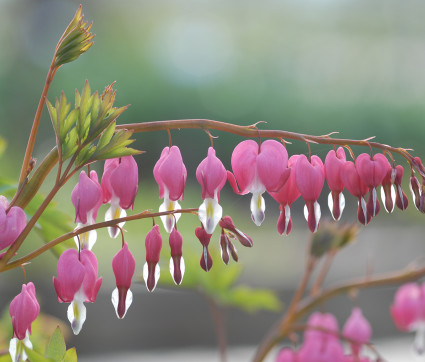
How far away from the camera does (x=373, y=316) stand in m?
4.24

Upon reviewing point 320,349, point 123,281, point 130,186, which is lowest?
point 320,349

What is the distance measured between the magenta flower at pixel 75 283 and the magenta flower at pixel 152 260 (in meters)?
0.06

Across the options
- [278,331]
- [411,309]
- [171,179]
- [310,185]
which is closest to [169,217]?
[171,179]

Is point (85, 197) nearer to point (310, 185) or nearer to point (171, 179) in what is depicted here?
point (171, 179)

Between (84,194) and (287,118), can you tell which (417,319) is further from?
(287,118)

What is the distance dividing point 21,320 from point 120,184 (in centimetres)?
18

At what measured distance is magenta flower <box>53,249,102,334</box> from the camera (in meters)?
0.63

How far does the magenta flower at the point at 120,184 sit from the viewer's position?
649mm

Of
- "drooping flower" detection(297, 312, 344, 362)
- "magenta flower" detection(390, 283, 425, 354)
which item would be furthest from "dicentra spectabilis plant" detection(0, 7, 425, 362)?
"magenta flower" detection(390, 283, 425, 354)

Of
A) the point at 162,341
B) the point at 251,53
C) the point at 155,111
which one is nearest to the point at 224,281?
the point at 162,341

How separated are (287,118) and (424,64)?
3.36 m

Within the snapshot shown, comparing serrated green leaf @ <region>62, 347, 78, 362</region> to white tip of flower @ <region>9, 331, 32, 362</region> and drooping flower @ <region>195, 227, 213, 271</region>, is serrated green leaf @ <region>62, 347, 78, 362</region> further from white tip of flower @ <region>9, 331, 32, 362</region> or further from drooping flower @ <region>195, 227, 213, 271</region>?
drooping flower @ <region>195, 227, 213, 271</region>

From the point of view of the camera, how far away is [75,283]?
628 millimetres

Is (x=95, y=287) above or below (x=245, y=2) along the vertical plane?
below
